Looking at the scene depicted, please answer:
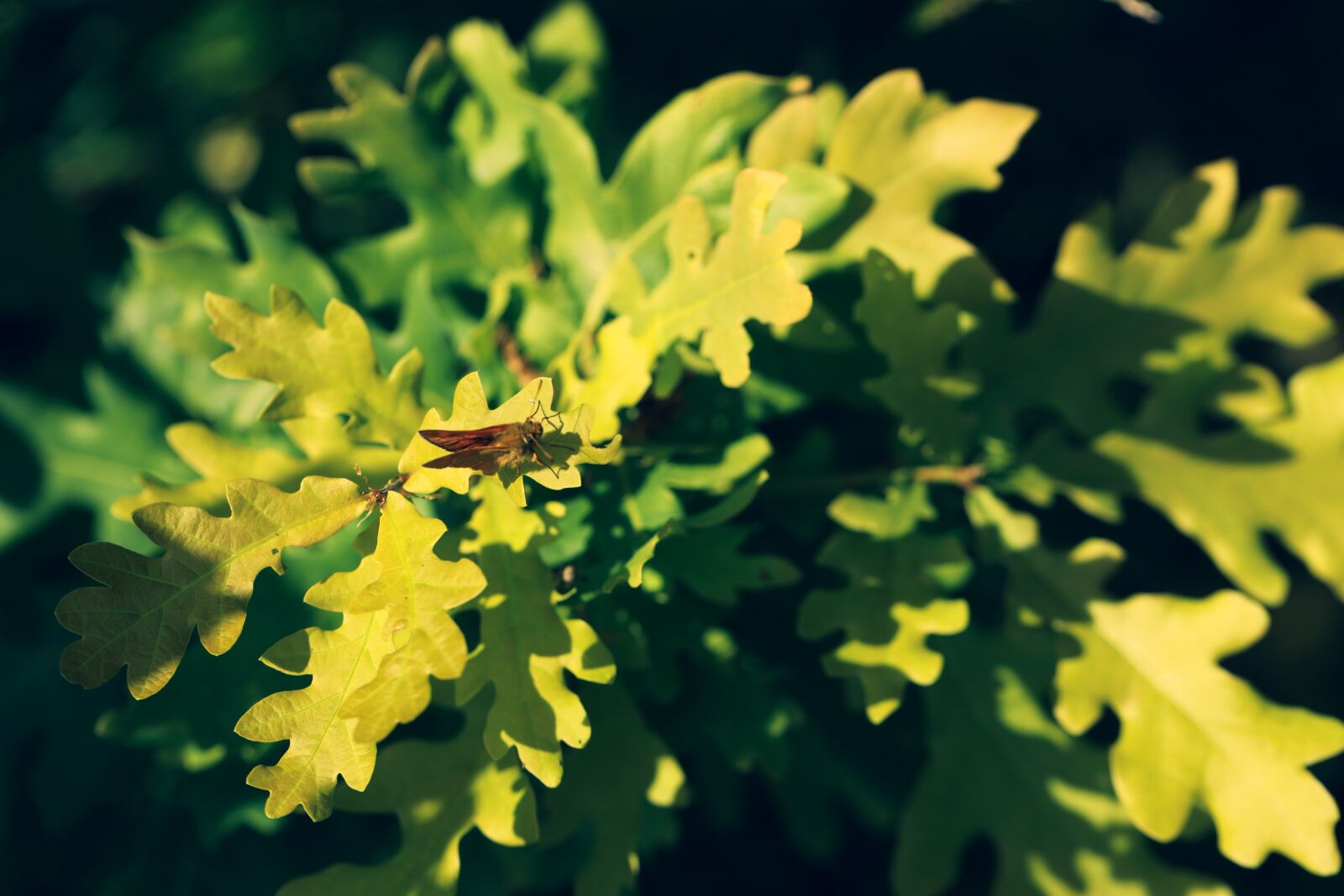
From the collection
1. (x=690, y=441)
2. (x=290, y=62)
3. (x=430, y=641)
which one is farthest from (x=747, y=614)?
(x=290, y=62)

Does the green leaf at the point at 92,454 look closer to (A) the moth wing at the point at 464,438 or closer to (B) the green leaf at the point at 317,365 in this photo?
(B) the green leaf at the point at 317,365

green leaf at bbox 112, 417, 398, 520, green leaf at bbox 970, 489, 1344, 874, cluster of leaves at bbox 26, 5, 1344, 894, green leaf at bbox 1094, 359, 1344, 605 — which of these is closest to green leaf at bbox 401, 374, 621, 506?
cluster of leaves at bbox 26, 5, 1344, 894

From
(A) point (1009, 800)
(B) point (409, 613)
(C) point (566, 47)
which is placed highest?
(C) point (566, 47)

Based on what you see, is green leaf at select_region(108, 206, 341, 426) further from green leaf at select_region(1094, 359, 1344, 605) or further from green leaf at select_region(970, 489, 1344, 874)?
green leaf at select_region(1094, 359, 1344, 605)

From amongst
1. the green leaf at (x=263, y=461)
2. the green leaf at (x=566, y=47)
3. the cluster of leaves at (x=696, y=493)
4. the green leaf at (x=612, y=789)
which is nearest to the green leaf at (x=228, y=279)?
the cluster of leaves at (x=696, y=493)

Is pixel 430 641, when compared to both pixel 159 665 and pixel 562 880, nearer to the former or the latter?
pixel 159 665

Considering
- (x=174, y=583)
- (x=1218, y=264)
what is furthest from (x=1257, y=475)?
(x=174, y=583)

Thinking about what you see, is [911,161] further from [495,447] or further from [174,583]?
[174,583]
